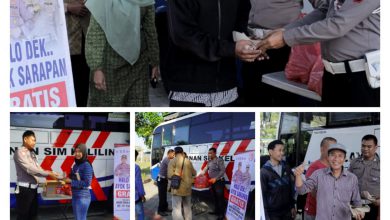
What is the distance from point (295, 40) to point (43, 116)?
1.27 m

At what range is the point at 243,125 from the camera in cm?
250

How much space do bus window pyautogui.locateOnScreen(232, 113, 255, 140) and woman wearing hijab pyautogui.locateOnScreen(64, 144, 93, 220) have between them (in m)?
0.75

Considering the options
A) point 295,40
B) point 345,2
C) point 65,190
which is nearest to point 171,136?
point 65,190

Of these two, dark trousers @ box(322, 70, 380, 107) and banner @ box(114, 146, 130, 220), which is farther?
banner @ box(114, 146, 130, 220)

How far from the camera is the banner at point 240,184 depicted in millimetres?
2508

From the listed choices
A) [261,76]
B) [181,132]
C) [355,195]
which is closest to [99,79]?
[181,132]

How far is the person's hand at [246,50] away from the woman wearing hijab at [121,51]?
0.62 metres

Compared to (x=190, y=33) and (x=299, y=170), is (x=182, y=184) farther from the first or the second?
(x=190, y=33)

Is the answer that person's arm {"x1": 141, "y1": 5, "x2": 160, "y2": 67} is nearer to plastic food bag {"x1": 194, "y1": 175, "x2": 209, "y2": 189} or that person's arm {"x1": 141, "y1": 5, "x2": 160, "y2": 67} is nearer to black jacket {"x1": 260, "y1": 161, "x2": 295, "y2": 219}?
plastic food bag {"x1": 194, "y1": 175, "x2": 209, "y2": 189}

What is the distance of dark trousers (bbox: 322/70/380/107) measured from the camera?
2.28m

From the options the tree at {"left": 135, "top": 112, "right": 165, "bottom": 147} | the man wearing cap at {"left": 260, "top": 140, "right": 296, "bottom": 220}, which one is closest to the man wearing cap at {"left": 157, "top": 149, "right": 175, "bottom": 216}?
the tree at {"left": 135, "top": 112, "right": 165, "bottom": 147}

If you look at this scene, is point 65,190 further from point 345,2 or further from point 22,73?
point 345,2

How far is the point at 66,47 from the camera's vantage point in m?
2.50

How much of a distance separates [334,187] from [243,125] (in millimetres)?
544
